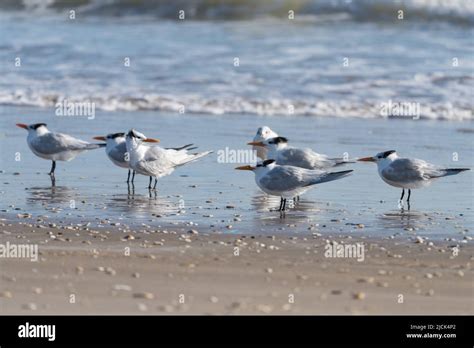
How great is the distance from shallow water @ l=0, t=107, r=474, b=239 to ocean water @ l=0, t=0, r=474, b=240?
0.09 feet

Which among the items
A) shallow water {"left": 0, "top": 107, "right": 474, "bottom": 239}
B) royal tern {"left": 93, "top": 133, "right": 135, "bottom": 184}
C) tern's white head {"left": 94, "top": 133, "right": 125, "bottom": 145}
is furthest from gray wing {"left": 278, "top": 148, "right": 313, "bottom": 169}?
tern's white head {"left": 94, "top": 133, "right": 125, "bottom": 145}

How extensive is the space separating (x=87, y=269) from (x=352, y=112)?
10061 millimetres

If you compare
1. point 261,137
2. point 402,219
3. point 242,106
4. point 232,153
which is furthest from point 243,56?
point 402,219

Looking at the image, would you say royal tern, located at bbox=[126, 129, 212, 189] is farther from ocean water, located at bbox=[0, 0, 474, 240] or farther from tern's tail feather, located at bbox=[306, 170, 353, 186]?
tern's tail feather, located at bbox=[306, 170, 353, 186]

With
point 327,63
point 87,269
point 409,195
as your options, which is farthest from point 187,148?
point 327,63

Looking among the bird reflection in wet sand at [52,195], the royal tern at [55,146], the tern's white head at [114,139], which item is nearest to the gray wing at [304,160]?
the tern's white head at [114,139]

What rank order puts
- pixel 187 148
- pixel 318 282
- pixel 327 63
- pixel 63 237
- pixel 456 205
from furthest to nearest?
1. pixel 327 63
2. pixel 187 148
3. pixel 456 205
4. pixel 63 237
5. pixel 318 282

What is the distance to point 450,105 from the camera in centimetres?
1631

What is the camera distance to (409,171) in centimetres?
997

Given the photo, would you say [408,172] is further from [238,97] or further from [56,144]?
[238,97]

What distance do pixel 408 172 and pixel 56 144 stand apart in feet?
13.1

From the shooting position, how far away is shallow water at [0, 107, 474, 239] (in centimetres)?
880

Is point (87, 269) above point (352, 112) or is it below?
below
